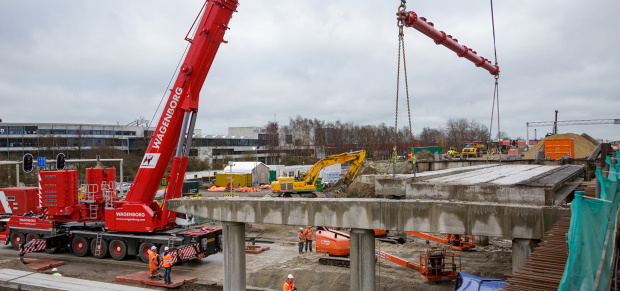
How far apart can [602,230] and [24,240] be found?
21.1 m

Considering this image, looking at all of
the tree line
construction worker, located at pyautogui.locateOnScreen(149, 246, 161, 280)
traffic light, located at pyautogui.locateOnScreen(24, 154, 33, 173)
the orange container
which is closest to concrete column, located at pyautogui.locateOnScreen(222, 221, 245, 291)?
construction worker, located at pyautogui.locateOnScreen(149, 246, 161, 280)

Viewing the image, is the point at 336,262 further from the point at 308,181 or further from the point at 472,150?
the point at 472,150

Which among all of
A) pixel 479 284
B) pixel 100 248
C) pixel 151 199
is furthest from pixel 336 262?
pixel 100 248

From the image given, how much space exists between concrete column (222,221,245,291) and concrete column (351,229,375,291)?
Answer: 11.3ft

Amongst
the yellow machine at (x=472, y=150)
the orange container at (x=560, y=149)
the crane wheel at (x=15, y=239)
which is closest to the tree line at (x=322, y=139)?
the yellow machine at (x=472, y=150)

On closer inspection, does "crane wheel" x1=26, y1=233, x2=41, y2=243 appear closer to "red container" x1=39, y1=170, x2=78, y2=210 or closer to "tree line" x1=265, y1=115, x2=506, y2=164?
"red container" x1=39, y1=170, x2=78, y2=210

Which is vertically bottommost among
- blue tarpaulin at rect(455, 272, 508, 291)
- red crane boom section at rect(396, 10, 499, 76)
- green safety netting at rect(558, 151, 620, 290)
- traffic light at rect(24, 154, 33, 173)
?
blue tarpaulin at rect(455, 272, 508, 291)

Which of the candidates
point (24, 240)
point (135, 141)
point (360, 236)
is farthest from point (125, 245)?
point (135, 141)

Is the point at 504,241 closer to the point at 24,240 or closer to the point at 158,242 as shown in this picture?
the point at 158,242

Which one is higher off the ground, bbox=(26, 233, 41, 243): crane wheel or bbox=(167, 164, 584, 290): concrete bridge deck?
bbox=(167, 164, 584, 290): concrete bridge deck

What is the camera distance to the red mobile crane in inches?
611

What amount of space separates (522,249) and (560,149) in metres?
26.8

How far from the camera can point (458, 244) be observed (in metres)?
18.9

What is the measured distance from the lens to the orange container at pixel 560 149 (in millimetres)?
31667
